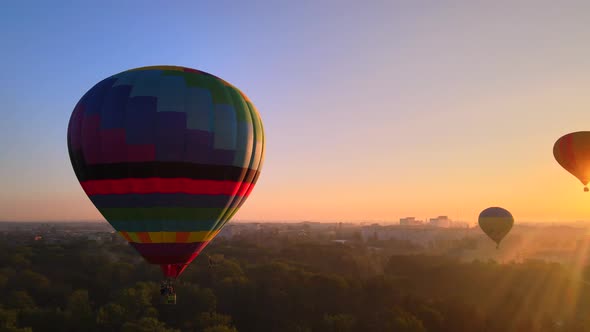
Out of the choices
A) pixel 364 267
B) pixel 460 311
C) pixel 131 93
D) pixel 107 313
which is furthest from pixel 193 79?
pixel 364 267

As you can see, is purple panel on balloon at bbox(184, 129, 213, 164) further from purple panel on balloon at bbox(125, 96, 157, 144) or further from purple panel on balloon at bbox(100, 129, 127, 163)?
purple panel on balloon at bbox(100, 129, 127, 163)

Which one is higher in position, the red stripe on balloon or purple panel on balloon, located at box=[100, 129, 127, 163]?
purple panel on balloon, located at box=[100, 129, 127, 163]

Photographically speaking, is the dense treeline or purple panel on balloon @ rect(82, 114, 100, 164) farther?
the dense treeline

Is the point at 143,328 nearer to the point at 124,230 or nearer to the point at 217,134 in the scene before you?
the point at 124,230

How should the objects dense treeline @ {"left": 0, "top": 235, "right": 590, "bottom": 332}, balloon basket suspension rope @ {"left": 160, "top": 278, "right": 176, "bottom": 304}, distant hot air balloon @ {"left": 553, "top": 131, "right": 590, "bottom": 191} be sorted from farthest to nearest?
distant hot air balloon @ {"left": 553, "top": 131, "right": 590, "bottom": 191}, dense treeline @ {"left": 0, "top": 235, "right": 590, "bottom": 332}, balloon basket suspension rope @ {"left": 160, "top": 278, "right": 176, "bottom": 304}

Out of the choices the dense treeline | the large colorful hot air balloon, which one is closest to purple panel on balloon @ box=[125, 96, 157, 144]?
the large colorful hot air balloon

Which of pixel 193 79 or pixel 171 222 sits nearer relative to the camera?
pixel 171 222

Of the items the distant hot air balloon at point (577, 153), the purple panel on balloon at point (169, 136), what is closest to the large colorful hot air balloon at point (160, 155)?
the purple panel on balloon at point (169, 136)
